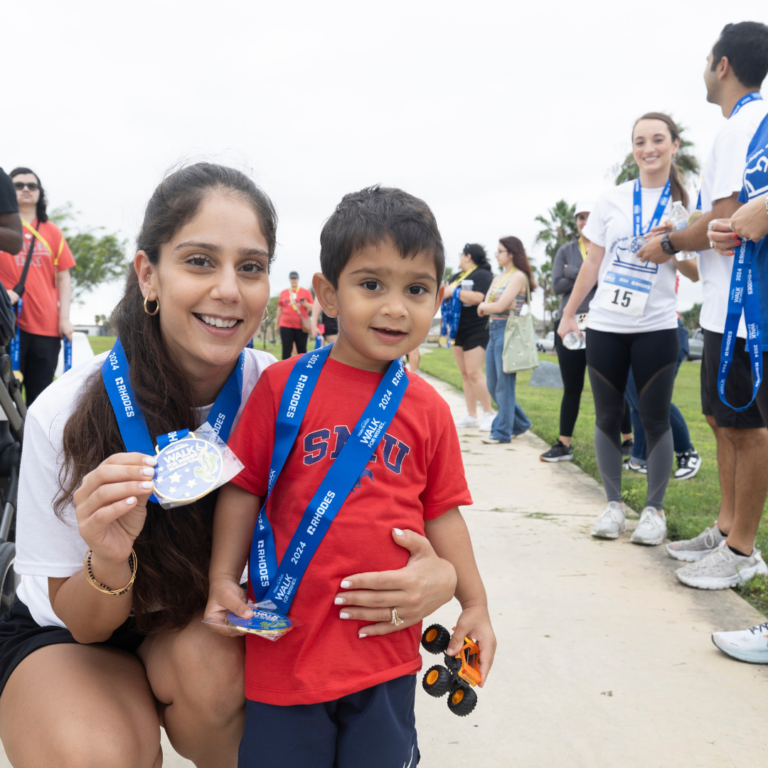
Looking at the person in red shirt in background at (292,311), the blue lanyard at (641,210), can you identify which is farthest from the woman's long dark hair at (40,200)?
the person in red shirt in background at (292,311)

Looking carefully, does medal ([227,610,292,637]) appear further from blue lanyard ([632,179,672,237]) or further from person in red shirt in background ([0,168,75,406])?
person in red shirt in background ([0,168,75,406])

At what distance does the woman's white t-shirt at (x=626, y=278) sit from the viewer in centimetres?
396

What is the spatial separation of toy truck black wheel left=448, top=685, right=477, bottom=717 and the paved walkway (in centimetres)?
61

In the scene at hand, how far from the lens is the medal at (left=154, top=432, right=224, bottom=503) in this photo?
54.8 inches

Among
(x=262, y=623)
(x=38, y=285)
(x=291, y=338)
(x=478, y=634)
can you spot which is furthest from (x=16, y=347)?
(x=291, y=338)

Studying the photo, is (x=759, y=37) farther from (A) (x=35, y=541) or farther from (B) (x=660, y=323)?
(A) (x=35, y=541)

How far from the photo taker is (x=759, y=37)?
3.19m

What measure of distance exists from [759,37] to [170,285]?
116 inches

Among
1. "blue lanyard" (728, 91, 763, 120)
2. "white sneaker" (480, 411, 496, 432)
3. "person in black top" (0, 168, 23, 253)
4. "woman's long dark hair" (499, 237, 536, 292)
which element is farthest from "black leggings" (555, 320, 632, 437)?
"person in black top" (0, 168, 23, 253)

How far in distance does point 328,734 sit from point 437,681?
271mm

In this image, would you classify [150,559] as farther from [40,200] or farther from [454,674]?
[40,200]

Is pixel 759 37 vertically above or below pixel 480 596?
above

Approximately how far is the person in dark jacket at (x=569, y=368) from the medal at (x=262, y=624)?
475 centimetres

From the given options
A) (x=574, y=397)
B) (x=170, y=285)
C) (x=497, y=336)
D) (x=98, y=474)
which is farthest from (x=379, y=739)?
(x=497, y=336)
